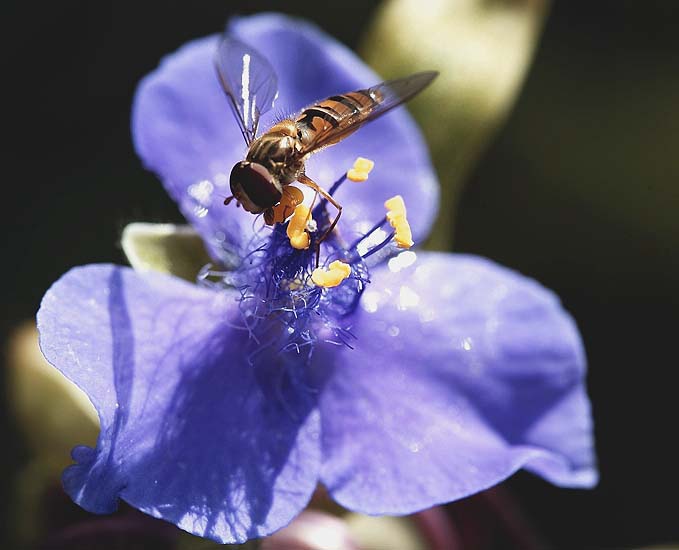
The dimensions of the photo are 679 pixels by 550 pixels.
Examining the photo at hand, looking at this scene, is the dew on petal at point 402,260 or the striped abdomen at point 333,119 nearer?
the striped abdomen at point 333,119

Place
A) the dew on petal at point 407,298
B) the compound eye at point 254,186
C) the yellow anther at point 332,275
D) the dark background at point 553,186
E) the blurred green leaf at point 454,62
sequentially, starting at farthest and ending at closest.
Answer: the dark background at point 553,186 → the blurred green leaf at point 454,62 → the dew on petal at point 407,298 → the yellow anther at point 332,275 → the compound eye at point 254,186

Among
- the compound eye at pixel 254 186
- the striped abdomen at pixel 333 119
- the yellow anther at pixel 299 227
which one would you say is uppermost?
the striped abdomen at pixel 333 119

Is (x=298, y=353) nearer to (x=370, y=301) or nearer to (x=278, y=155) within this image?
(x=370, y=301)

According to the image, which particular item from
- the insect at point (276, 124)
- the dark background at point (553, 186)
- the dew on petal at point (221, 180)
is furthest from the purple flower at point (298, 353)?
the dark background at point (553, 186)

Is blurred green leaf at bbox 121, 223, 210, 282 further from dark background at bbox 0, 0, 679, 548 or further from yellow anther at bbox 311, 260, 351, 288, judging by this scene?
dark background at bbox 0, 0, 679, 548

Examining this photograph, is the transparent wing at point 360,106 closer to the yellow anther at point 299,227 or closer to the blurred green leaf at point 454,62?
the yellow anther at point 299,227

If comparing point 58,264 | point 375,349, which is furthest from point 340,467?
point 58,264

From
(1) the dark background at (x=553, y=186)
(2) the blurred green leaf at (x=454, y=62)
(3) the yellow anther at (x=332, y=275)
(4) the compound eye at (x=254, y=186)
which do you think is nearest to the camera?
(4) the compound eye at (x=254, y=186)
